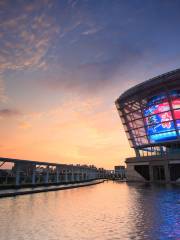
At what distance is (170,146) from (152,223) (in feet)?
253

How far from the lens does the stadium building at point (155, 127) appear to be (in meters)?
76.6

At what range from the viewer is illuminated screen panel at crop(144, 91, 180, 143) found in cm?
7850

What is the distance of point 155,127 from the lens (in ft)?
272

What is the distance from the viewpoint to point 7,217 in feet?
44.8

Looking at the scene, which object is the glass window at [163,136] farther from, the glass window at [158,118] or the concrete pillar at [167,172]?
the concrete pillar at [167,172]

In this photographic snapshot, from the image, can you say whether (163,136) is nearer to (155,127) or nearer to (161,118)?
(155,127)

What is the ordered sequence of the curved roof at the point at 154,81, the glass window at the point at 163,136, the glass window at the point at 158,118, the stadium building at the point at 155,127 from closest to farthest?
the curved roof at the point at 154,81 → the stadium building at the point at 155,127 → the glass window at the point at 163,136 → the glass window at the point at 158,118

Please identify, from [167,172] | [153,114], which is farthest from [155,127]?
[167,172]

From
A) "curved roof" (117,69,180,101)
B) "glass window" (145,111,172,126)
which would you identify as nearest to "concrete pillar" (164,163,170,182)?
"glass window" (145,111,172,126)

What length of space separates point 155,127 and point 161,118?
3738 millimetres

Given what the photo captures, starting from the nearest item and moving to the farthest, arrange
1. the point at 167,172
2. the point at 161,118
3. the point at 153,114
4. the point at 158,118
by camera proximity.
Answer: the point at 167,172 → the point at 161,118 → the point at 158,118 → the point at 153,114

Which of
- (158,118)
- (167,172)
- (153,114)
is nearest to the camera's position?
(167,172)

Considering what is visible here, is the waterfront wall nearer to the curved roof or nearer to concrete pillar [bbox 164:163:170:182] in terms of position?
concrete pillar [bbox 164:163:170:182]

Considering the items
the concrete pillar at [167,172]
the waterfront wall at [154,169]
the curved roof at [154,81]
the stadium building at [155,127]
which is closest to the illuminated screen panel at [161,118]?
the stadium building at [155,127]
